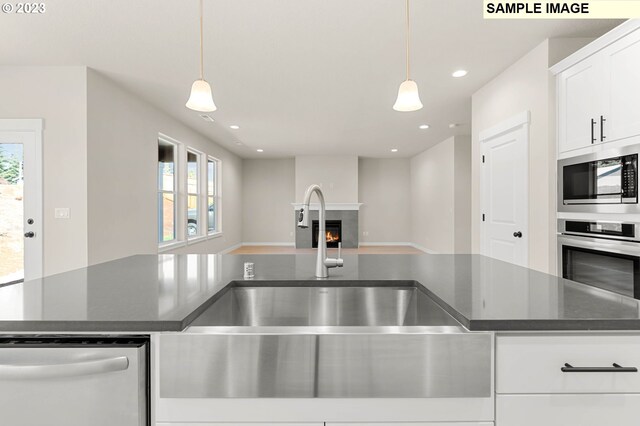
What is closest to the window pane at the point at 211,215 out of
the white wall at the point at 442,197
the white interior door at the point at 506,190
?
the white wall at the point at 442,197

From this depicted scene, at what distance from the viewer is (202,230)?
23.5 ft

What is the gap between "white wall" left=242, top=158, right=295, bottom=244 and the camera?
9914 mm

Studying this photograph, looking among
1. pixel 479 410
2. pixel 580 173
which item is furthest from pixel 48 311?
pixel 580 173

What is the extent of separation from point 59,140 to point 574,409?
4.56 meters

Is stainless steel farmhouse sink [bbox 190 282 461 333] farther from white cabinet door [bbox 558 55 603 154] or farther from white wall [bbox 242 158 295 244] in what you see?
white wall [bbox 242 158 295 244]

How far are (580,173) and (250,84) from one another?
3.42m

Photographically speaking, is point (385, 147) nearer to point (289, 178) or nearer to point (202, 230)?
point (289, 178)

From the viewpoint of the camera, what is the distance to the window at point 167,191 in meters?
5.52

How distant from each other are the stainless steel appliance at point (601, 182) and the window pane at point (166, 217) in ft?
17.3

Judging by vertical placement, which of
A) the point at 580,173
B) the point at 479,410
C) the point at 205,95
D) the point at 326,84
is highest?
the point at 326,84

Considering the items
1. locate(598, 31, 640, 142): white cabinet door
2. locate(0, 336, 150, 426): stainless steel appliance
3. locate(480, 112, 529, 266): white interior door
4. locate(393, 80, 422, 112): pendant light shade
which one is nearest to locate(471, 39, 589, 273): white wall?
locate(480, 112, 529, 266): white interior door

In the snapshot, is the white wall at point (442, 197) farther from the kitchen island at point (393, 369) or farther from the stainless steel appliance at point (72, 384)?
the stainless steel appliance at point (72, 384)

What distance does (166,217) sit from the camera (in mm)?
5734

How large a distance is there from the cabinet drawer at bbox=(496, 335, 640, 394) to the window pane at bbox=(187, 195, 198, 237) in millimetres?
6281
